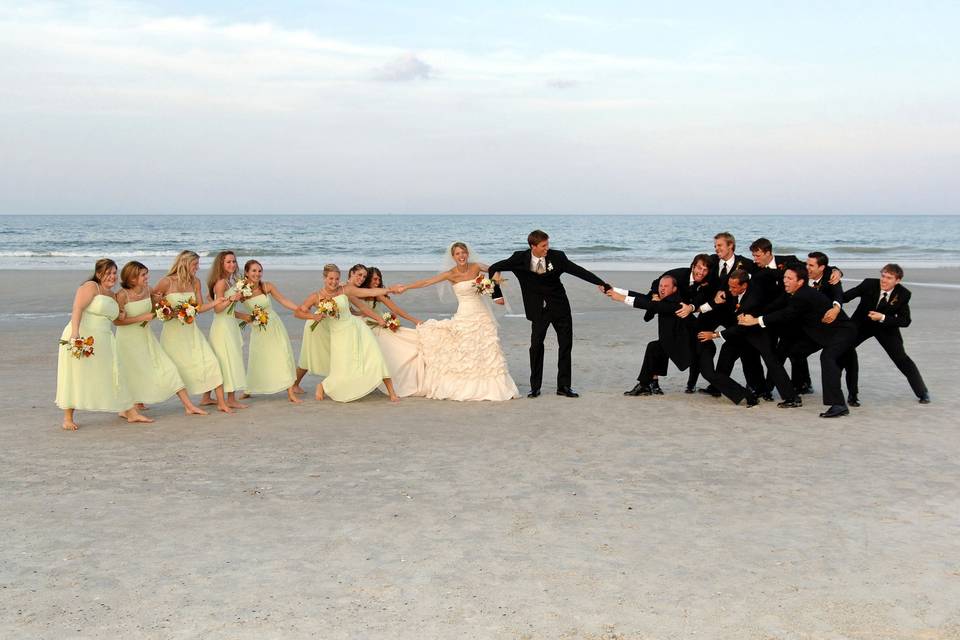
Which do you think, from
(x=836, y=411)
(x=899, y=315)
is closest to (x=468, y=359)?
(x=836, y=411)

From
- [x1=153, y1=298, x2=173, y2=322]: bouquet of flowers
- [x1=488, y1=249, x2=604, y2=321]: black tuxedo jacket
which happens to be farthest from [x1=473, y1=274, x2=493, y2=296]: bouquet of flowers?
[x1=153, y1=298, x2=173, y2=322]: bouquet of flowers

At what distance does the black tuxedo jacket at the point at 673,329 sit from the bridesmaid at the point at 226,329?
4.81 meters

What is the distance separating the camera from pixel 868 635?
4469 millimetres

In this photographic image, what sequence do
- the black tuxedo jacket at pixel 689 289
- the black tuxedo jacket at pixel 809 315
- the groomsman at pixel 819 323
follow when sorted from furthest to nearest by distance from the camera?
the black tuxedo jacket at pixel 689 289 → the black tuxedo jacket at pixel 809 315 → the groomsman at pixel 819 323

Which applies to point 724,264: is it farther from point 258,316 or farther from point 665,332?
point 258,316

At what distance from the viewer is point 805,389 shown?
1103 cm

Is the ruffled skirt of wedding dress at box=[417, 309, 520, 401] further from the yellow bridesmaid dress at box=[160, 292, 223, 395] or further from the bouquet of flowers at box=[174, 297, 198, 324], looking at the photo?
the bouquet of flowers at box=[174, 297, 198, 324]

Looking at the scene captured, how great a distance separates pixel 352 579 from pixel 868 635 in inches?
113

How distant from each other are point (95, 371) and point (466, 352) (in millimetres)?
4205

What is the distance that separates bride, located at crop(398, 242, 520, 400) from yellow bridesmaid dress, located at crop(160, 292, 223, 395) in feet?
8.10

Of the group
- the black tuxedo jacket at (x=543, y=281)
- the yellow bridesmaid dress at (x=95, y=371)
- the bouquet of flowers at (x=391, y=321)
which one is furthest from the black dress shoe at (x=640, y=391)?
the yellow bridesmaid dress at (x=95, y=371)

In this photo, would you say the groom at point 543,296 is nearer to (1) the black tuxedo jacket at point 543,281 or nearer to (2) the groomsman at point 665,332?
(1) the black tuxedo jacket at point 543,281

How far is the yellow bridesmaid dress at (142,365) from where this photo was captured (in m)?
9.30

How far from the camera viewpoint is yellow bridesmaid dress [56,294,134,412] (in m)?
8.79
